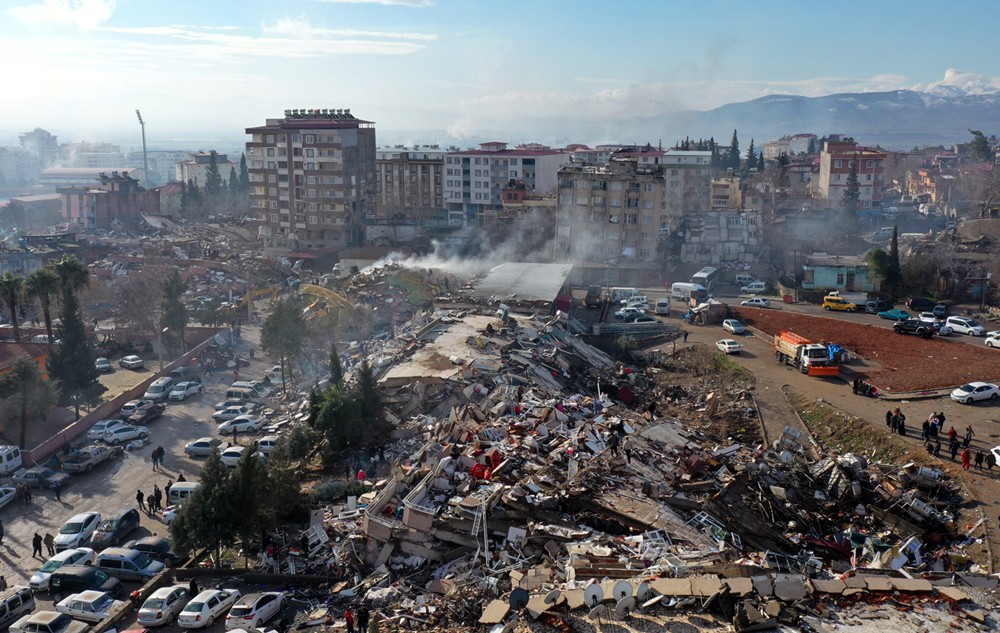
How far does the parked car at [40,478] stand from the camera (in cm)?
1792

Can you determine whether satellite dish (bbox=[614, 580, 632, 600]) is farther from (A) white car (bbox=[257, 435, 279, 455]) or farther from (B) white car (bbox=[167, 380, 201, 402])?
(B) white car (bbox=[167, 380, 201, 402])

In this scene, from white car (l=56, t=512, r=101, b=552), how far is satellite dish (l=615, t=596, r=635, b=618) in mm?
10026

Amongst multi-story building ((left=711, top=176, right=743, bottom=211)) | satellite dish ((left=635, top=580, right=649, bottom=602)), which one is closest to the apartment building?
multi-story building ((left=711, top=176, right=743, bottom=211))

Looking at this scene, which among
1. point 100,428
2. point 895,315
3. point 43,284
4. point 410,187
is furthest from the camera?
point 410,187

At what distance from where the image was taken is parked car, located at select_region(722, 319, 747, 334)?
2769 centimetres

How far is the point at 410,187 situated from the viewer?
196ft

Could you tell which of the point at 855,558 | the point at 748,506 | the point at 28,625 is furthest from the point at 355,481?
the point at 855,558

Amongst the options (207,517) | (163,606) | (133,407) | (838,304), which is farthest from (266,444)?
(838,304)

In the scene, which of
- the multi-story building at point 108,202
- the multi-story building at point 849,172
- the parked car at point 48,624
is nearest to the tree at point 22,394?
the parked car at point 48,624

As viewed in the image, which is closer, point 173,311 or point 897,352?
point 897,352

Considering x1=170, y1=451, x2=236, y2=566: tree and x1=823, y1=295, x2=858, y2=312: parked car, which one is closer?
x1=170, y1=451, x2=236, y2=566: tree

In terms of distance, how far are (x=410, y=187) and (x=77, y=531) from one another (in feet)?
152

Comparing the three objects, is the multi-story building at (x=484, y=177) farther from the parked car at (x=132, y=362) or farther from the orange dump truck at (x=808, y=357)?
the orange dump truck at (x=808, y=357)

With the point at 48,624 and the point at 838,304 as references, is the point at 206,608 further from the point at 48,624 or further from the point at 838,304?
the point at 838,304
